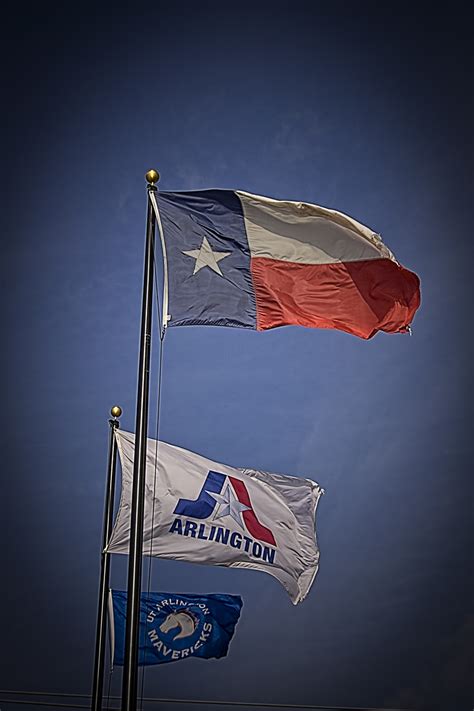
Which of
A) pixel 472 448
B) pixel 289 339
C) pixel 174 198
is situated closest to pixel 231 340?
pixel 289 339

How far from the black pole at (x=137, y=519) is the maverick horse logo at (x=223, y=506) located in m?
1.58

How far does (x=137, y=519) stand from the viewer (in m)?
3.35

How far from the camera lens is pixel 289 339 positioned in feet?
28.2

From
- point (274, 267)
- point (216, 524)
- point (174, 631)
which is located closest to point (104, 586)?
point (174, 631)

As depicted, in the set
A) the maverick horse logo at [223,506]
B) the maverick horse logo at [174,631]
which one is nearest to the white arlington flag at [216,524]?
the maverick horse logo at [223,506]

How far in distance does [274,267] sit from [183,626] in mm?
2591

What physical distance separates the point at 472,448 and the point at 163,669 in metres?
3.47

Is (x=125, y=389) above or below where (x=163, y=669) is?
above

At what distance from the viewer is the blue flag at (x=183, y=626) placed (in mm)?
5477

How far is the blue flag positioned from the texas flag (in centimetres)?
230

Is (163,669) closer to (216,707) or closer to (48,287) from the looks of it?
(216,707)

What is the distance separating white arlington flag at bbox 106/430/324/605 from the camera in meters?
5.00

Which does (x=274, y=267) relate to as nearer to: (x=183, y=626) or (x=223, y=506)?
(x=223, y=506)

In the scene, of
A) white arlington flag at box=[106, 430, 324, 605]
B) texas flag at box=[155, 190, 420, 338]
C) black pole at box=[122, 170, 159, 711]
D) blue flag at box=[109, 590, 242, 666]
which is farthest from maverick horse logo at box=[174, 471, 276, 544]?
black pole at box=[122, 170, 159, 711]
